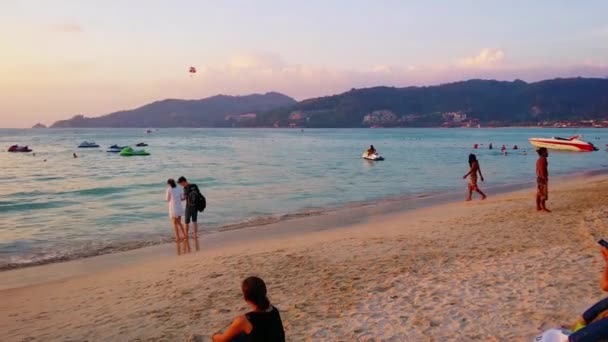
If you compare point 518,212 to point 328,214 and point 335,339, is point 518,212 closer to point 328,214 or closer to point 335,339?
point 328,214

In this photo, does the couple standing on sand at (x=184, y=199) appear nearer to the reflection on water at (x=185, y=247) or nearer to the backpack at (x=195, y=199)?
the backpack at (x=195, y=199)

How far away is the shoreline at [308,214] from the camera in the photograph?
1265 centimetres

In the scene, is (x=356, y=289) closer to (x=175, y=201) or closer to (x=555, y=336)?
(x=555, y=336)

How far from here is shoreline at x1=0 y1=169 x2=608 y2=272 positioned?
1265 centimetres

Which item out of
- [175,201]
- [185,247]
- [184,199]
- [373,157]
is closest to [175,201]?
[175,201]

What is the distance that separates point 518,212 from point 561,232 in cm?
356

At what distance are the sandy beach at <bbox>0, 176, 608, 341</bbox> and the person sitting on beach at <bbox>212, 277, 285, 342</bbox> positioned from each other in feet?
7.46

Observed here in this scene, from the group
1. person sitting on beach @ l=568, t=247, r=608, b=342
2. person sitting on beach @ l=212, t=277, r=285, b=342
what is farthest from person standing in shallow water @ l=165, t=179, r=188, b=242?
person sitting on beach @ l=568, t=247, r=608, b=342

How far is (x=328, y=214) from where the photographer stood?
18.6 m

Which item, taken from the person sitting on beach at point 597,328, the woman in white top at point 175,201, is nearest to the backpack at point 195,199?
the woman in white top at point 175,201

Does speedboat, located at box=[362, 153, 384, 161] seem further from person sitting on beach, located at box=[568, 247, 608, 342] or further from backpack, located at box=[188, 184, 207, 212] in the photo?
person sitting on beach, located at box=[568, 247, 608, 342]

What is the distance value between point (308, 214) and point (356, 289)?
35.9 ft

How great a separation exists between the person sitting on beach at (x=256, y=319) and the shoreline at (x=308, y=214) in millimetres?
9711

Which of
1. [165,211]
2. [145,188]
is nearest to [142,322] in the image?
[165,211]
